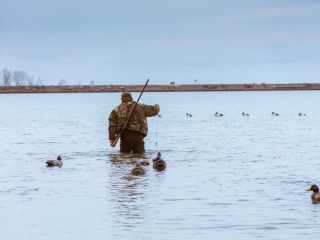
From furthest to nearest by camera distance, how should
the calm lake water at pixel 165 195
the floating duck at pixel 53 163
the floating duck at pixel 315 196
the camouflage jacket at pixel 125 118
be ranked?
the camouflage jacket at pixel 125 118 < the floating duck at pixel 53 163 < the floating duck at pixel 315 196 < the calm lake water at pixel 165 195

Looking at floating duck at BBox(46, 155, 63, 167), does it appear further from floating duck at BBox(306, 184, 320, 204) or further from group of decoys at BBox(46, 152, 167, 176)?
floating duck at BBox(306, 184, 320, 204)

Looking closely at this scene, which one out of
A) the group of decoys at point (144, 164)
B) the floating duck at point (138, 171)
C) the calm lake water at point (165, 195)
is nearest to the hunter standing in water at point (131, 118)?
the calm lake water at point (165, 195)

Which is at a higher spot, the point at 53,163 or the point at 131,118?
the point at 131,118

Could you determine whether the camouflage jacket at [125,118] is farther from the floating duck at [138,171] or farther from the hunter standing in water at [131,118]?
the floating duck at [138,171]

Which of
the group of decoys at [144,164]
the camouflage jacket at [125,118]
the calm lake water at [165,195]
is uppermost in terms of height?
the camouflage jacket at [125,118]

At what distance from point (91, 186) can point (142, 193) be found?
2204 millimetres

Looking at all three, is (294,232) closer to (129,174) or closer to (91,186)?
(91,186)

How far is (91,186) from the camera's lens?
77.2ft

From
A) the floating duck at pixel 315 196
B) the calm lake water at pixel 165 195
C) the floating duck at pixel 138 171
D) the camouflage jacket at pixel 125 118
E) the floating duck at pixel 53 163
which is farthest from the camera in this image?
the camouflage jacket at pixel 125 118

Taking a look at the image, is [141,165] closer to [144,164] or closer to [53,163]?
[144,164]

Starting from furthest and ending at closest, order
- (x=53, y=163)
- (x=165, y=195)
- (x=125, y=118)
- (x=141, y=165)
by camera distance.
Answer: (x=125, y=118)
(x=53, y=163)
(x=141, y=165)
(x=165, y=195)

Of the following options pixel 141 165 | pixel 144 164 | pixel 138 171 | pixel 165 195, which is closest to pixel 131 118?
pixel 144 164

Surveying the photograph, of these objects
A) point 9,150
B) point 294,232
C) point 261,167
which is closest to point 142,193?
point 294,232

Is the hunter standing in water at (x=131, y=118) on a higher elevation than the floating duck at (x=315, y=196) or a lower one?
higher
